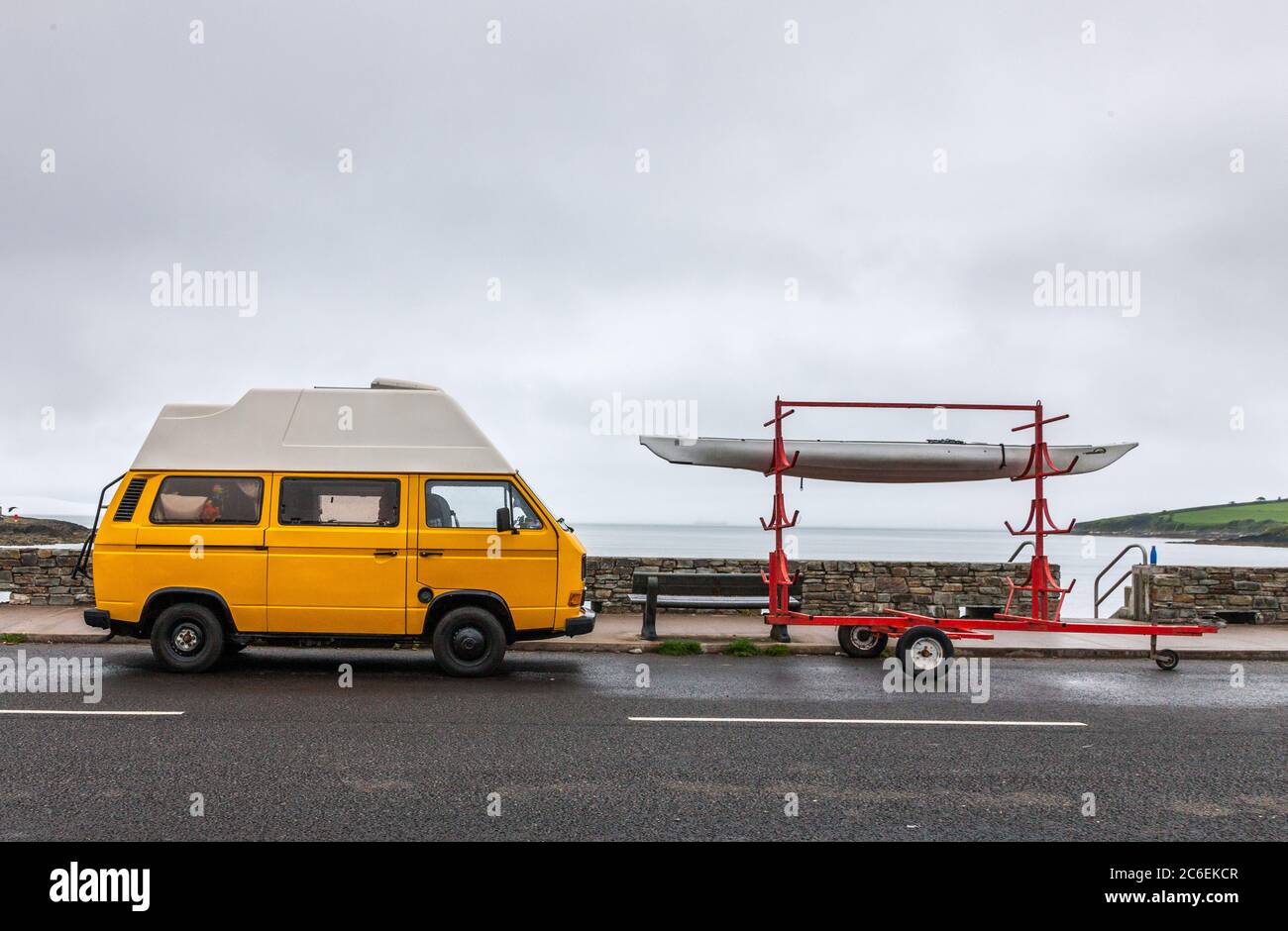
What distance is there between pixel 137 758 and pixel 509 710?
9.37 feet

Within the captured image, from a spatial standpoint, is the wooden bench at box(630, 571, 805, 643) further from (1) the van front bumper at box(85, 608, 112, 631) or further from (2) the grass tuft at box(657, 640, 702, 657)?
(1) the van front bumper at box(85, 608, 112, 631)

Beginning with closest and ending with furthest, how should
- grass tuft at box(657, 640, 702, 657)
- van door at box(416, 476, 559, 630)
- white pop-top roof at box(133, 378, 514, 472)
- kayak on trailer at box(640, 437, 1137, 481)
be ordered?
van door at box(416, 476, 559, 630) < white pop-top roof at box(133, 378, 514, 472) < grass tuft at box(657, 640, 702, 657) < kayak on trailer at box(640, 437, 1137, 481)

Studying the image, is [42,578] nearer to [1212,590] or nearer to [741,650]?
[741,650]

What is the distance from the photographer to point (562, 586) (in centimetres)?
965

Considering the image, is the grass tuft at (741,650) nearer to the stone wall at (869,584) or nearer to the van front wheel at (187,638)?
the stone wall at (869,584)

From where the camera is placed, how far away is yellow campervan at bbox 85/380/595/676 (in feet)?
31.0

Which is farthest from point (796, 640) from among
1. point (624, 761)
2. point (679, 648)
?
point (624, 761)

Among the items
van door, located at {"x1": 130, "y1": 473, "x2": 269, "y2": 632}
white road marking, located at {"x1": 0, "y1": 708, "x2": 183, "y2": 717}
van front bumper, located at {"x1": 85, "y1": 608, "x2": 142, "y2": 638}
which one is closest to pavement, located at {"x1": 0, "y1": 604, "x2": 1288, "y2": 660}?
van front bumper, located at {"x1": 85, "y1": 608, "x2": 142, "y2": 638}

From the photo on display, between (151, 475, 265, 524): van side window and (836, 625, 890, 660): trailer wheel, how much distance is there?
716 centimetres

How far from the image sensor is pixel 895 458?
12.8 metres

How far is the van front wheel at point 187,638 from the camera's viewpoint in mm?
9422

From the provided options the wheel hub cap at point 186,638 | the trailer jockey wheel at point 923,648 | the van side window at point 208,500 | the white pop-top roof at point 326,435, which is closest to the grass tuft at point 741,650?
the trailer jockey wheel at point 923,648
